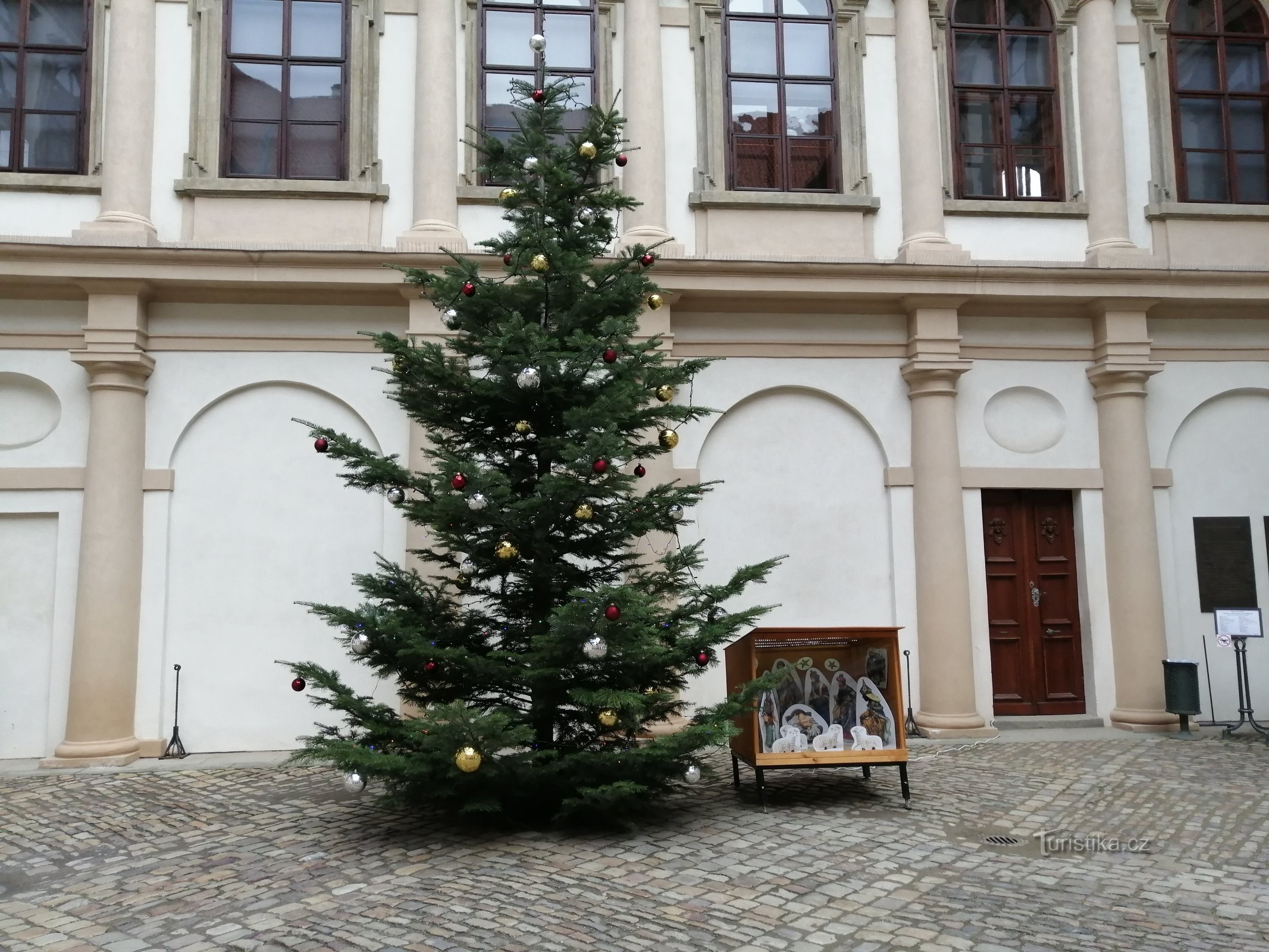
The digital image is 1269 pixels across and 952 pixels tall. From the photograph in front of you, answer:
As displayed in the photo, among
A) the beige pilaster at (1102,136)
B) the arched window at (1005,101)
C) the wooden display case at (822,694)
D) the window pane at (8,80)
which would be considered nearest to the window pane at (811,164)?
the arched window at (1005,101)

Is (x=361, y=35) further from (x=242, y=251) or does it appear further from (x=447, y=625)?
(x=447, y=625)

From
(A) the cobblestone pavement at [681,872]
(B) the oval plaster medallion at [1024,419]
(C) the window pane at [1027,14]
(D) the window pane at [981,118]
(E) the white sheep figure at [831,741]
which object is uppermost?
(C) the window pane at [1027,14]

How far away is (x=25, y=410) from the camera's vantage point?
10.3 meters

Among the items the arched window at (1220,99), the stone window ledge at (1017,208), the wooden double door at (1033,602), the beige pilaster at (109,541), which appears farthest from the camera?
the arched window at (1220,99)

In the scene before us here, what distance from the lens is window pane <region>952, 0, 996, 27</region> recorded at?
11.8 meters

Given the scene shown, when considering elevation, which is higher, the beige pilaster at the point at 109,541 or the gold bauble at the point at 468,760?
the beige pilaster at the point at 109,541

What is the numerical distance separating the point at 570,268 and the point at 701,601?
2355 millimetres

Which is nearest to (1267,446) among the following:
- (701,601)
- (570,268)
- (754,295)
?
(754,295)

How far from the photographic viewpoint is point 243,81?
1089cm

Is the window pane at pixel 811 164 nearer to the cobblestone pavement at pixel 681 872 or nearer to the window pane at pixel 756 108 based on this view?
A: the window pane at pixel 756 108

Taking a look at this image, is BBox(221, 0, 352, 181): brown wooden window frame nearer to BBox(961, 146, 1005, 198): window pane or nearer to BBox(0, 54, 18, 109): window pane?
BBox(0, 54, 18, 109): window pane

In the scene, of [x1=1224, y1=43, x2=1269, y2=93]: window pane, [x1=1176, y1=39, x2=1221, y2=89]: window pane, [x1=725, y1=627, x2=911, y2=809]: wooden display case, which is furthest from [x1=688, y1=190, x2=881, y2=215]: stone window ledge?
[x1=725, y1=627, x2=911, y2=809]: wooden display case

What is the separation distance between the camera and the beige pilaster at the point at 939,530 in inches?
413

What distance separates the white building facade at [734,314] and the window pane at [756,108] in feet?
0.11
